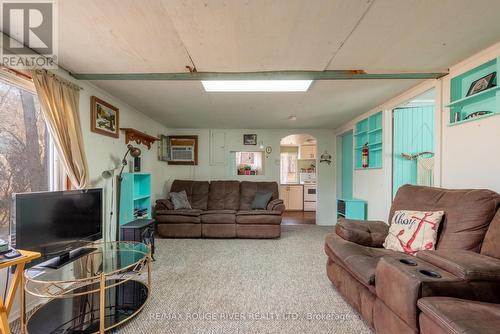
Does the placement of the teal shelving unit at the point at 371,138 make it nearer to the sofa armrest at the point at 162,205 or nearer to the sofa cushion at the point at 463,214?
the sofa cushion at the point at 463,214

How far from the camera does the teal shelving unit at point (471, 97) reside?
1.83 metres

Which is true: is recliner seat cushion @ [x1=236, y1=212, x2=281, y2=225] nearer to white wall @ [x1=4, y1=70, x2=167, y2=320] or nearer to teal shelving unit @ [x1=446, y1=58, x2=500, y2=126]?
white wall @ [x1=4, y1=70, x2=167, y2=320]

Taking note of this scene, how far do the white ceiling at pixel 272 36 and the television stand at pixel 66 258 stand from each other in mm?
1738

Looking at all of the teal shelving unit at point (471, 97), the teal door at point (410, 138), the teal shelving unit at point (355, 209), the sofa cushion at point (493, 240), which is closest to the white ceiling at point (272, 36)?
the teal shelving unit at point (471, 97)

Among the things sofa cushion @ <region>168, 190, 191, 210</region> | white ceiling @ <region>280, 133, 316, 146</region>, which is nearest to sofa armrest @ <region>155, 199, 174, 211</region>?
sofa cushion @ <region>168, 190, 191, 210</region>

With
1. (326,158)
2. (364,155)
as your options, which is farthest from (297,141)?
(364,155)

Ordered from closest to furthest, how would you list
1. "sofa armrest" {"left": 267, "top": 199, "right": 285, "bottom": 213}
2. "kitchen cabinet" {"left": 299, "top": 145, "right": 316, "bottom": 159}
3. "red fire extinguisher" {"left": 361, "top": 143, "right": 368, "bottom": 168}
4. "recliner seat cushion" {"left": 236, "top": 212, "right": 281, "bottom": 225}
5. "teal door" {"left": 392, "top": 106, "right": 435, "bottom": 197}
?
"teal door" {"left": 392, "top": 106, "right": 435, "bottom": 197}
"red fire extinguisher" {"left": 361, "top": 143, "right": 368, "bottom": 168}
"recliner seat cushion" {"left": 236, "top": 212, "right": 281, "bottom": 225}
"sofa armrest" {"left": 267, "top": 199, "right": 285, "bottom": 213}
"kitchen cabinet" {"left": 299, "top": 145, "right": 316, "bottom": 159}

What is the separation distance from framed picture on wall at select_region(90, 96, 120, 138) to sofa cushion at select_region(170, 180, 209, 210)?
1881mm

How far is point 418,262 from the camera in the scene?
1.44 m

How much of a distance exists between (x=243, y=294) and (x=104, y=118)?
267 cm

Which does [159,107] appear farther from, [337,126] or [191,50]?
[337,126]

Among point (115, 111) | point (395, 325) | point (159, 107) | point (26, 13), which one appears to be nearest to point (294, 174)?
point (159, 107)

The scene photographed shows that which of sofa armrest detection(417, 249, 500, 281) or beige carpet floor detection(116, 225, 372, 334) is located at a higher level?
sofa armrest detection(417, 249, 500, 281)

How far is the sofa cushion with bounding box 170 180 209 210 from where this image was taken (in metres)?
4.62
